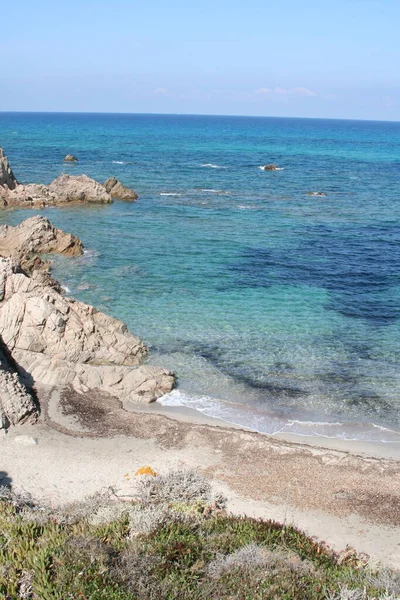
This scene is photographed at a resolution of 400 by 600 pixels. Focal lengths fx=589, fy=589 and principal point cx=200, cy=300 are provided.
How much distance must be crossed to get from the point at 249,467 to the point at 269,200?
47485 mm

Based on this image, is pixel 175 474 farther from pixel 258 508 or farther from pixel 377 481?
pixel 377 481

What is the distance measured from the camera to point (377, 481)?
17953 mm

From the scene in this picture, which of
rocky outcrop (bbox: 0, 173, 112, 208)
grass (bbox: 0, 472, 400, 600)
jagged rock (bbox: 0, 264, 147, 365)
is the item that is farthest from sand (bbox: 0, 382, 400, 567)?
rocky outcrop (bbox: 0, 173, 112, 208)

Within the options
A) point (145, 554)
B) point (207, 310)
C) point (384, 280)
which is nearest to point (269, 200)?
point (384, 280)

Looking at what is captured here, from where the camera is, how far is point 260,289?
34.6 m

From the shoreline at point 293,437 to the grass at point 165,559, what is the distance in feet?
18.4

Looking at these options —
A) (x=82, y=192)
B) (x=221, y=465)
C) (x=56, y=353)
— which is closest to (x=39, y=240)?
(x=56, y=353)

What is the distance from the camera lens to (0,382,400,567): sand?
1631cm

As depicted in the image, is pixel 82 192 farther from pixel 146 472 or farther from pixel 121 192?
pixel 146 472

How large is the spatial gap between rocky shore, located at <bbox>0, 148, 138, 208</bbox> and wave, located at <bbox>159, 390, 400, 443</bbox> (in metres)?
39.5

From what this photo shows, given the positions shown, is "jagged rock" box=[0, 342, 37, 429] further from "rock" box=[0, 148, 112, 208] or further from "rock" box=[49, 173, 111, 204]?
"rock" box=[49, 173, 111, 204]

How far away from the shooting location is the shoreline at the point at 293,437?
20.0 meters

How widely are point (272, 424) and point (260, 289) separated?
1406 centimetres

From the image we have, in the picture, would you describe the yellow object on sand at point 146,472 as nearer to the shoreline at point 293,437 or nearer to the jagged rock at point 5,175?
the shoreline at point 293,437
